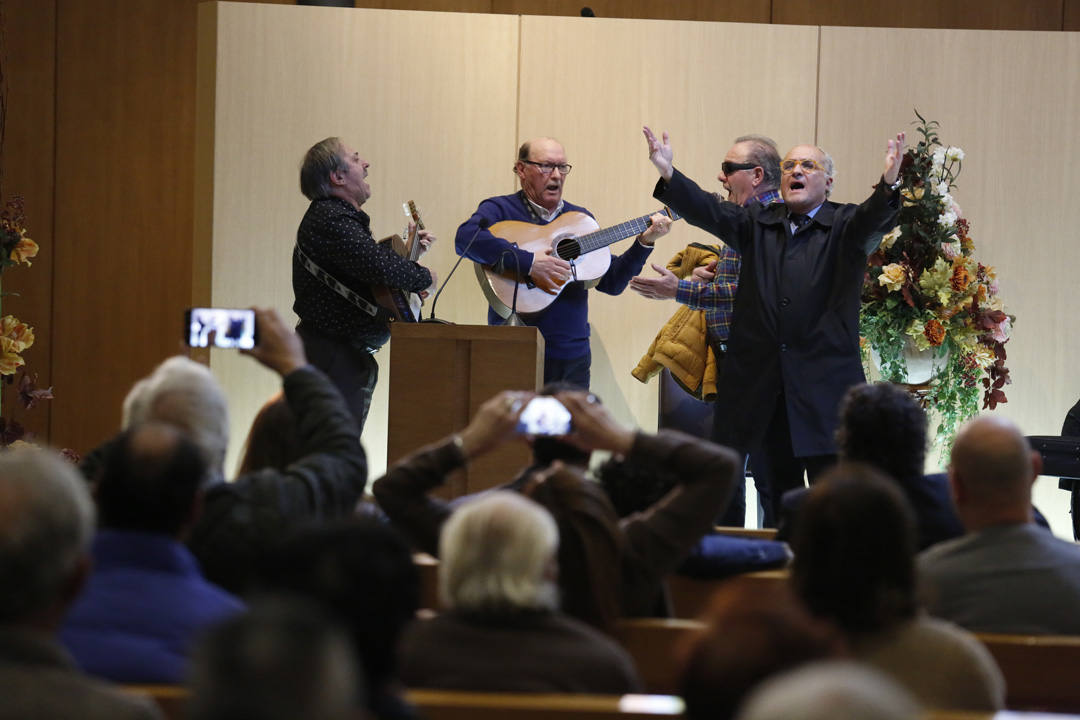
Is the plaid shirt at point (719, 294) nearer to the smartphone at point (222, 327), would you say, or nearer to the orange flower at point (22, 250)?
the orange flower at point (22, 250)

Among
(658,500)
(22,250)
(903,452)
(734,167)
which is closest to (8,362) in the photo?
(22,250)

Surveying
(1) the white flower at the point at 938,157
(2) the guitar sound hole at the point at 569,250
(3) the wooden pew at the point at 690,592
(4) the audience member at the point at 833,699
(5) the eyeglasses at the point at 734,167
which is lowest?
(3) the wooden pew at the point at 690,592

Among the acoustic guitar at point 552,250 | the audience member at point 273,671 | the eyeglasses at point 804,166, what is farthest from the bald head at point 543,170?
the audience member at point 273,671

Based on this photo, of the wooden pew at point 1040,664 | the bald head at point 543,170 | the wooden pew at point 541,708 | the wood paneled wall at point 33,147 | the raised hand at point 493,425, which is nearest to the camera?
the wooden pew at point 541,708

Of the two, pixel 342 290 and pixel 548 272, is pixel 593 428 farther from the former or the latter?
pixel 548 272

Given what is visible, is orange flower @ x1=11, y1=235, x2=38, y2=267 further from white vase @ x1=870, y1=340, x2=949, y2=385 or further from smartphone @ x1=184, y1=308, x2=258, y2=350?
white vase @ x1=870, y1=340, x2=949, y2=385

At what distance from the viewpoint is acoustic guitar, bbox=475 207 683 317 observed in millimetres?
5172

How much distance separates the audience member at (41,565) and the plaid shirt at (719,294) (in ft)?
11.5

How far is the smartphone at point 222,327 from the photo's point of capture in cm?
278

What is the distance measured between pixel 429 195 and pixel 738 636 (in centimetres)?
504

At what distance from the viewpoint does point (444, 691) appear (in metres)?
1.79

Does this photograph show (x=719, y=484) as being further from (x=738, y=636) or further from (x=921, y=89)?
(x=921, y=89)

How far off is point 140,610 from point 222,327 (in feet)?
3.53

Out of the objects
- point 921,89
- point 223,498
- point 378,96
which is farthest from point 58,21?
point 223,498
